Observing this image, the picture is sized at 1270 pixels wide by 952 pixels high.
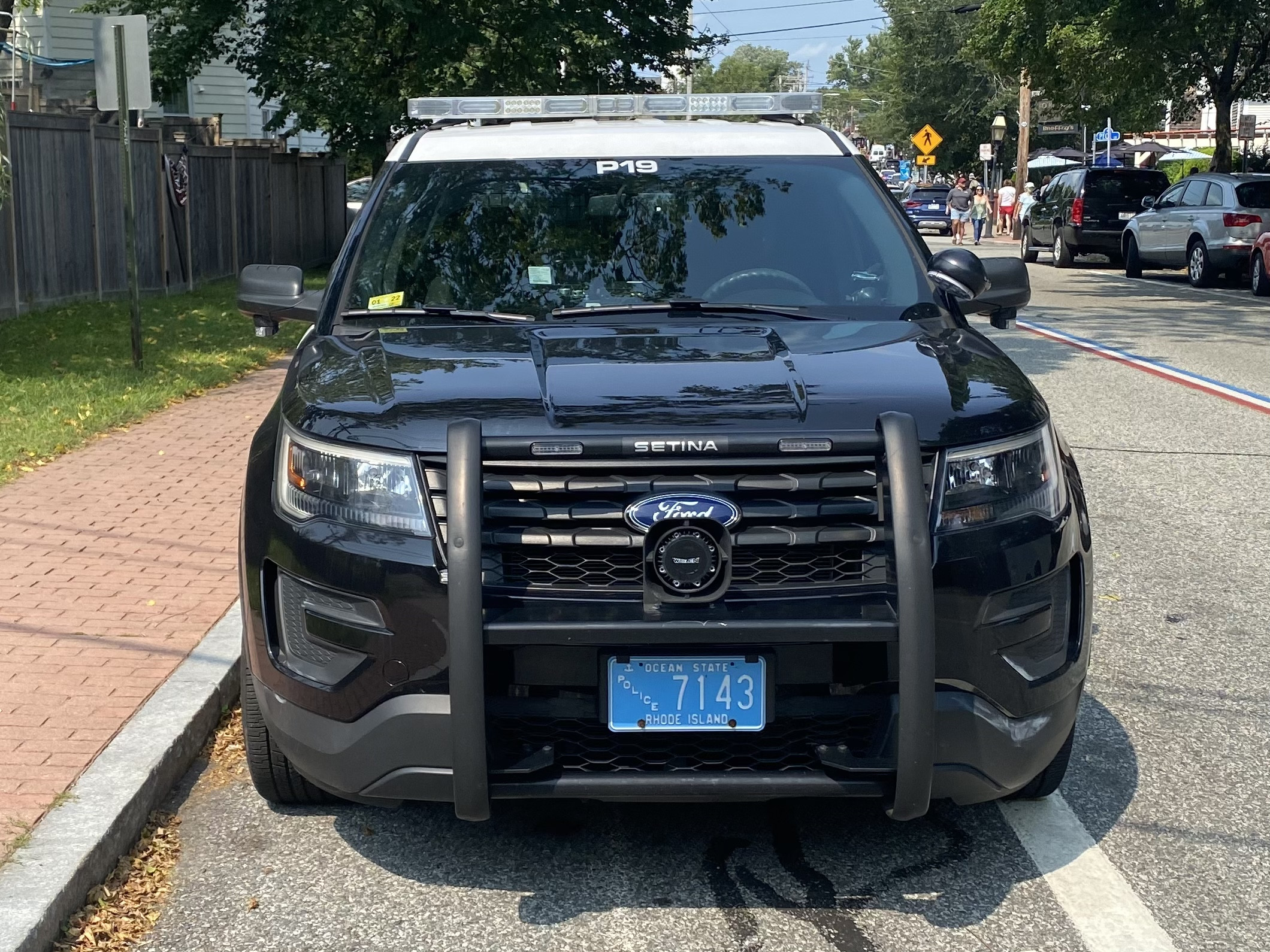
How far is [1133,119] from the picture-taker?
41.4 metres

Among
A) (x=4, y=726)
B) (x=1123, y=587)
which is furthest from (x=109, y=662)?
(x=1123, y=587)

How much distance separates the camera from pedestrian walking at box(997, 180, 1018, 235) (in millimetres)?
47406

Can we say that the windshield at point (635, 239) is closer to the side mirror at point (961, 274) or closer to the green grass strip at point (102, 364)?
the side mirror at point (961, 274)

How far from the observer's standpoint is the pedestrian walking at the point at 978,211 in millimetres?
42906

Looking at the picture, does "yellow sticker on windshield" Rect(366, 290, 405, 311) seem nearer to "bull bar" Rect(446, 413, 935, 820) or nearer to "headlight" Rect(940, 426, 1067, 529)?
"bull bar" Rect(446, 413, 935, 820)

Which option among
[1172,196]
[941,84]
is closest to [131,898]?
[1172,196]

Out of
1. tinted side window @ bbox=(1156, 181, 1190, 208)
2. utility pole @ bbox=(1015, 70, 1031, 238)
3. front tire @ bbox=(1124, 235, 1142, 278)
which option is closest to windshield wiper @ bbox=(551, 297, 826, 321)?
tinted side window @ bbox=(1156, 181, 1190, 208)

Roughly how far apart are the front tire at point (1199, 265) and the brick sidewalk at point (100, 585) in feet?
61.3

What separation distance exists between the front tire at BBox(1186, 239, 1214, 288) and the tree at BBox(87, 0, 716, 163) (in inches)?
357

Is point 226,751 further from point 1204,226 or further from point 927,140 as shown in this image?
point 927,140

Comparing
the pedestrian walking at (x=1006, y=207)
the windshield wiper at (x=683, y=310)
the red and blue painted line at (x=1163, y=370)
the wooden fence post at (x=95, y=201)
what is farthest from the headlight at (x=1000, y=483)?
the pedestrian walking at (x=1006, y=207)

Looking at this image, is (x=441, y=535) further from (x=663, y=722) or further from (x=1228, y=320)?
(x=1228, y=320)

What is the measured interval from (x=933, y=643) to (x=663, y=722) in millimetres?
614

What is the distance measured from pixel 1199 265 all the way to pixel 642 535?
2347 centimetres
